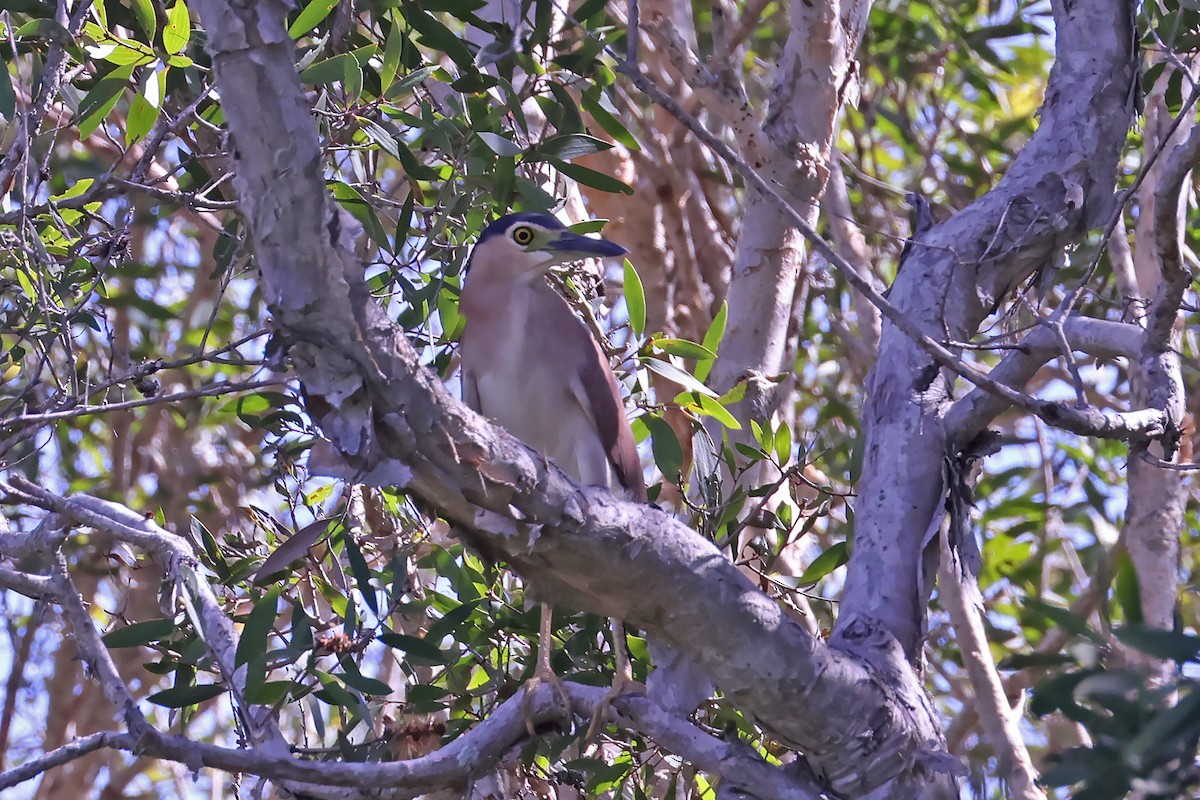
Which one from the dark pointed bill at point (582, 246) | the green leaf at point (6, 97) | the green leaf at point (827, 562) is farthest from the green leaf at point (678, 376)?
the green leaf at point (6, 97)

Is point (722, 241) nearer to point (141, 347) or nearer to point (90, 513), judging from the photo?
point (141, 347)

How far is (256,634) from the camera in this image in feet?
7.14

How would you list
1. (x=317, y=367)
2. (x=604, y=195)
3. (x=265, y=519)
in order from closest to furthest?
1. (x=317, y=367)
2. (x=265, y=519)
3. (x=604, y=195)

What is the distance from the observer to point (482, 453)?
154 cm

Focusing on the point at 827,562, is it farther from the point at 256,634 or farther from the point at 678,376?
the point at 256,634

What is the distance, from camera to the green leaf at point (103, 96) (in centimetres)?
237

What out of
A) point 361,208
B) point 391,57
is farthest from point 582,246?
point 391,57

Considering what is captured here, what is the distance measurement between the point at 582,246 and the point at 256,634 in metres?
1.37

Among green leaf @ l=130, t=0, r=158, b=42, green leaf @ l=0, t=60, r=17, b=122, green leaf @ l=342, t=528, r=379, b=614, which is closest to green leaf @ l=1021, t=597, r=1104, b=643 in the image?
green leaf @ l=342, t=528, r=379, b=614

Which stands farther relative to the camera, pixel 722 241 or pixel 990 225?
pixel 722 241

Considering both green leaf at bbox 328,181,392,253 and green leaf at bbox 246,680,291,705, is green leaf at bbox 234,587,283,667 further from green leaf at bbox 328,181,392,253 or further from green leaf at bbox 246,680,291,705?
green leaf at bbox 328,181,392,253

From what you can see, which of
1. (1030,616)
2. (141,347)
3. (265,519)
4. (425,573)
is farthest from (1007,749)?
(141,347)

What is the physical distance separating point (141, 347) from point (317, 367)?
389cm

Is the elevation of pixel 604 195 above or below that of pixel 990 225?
above
